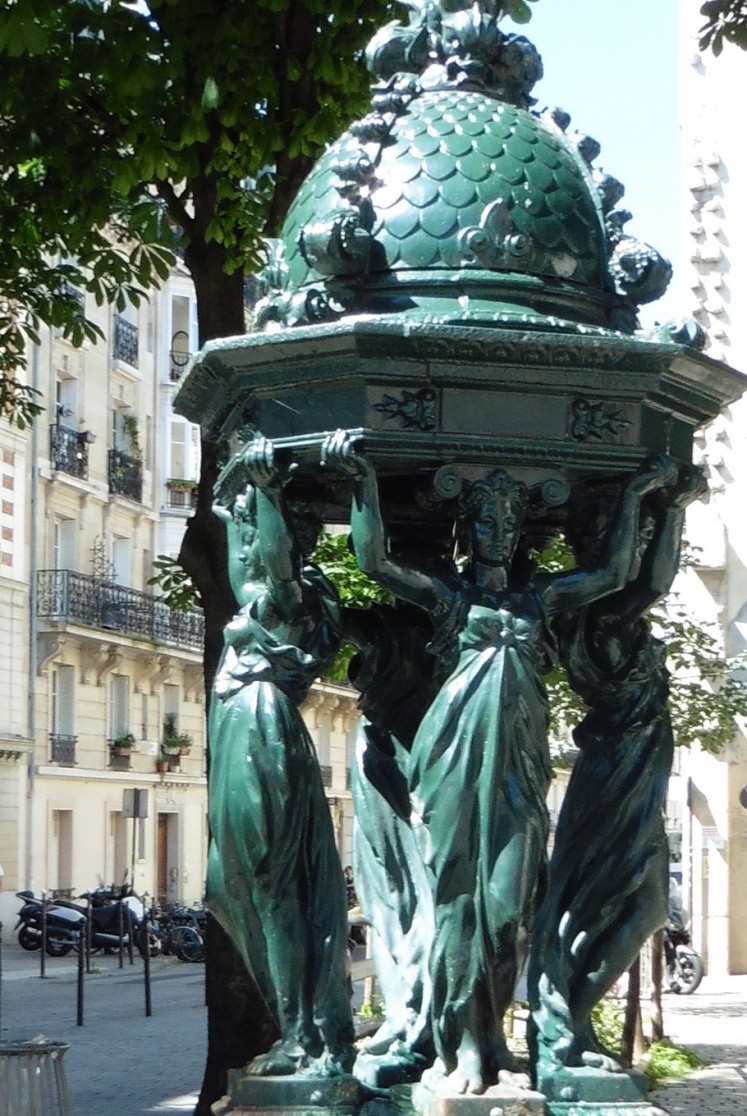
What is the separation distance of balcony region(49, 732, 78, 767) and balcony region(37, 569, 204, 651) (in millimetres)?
2311

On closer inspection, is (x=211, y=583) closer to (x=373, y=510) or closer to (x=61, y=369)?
(x=373, y=510)

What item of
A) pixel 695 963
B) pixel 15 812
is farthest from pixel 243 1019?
pixel 15 812

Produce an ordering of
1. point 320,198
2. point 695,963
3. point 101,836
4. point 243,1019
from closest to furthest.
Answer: point 320,198 → point 243,1019 → point 695,963 → point 101,836

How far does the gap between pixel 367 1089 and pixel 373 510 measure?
1334mm

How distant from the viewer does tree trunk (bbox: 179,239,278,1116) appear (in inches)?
442

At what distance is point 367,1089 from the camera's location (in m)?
5.11

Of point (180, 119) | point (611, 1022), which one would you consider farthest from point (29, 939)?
point (180, 119)

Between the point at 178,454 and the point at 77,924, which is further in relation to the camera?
the point at 178,454

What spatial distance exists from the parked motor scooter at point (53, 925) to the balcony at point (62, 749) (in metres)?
6.64

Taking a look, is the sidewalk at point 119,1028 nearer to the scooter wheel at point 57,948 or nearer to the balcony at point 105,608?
the scooter wheel at point 57,948

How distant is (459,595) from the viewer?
5.07 meters

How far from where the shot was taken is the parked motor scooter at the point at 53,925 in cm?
3631

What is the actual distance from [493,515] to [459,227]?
0.69 meters

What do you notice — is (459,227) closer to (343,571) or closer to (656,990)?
(343,571)
